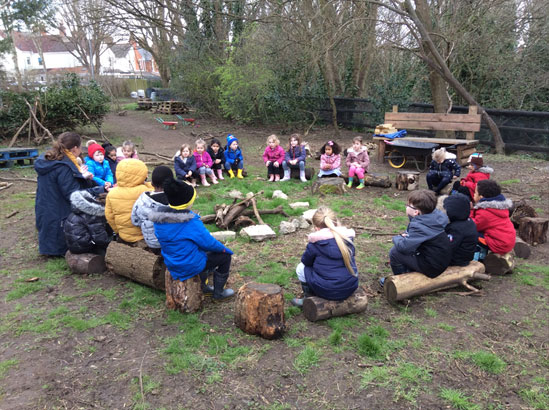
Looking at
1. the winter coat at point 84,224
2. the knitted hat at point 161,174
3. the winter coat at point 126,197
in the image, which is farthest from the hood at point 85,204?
the knitted hat at point 161,174

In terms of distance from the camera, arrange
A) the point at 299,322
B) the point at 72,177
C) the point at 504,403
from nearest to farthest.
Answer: the point at 504,403 < the point at 299,322 < the point at 72,177

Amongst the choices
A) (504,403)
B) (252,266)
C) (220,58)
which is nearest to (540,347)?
(504,403)

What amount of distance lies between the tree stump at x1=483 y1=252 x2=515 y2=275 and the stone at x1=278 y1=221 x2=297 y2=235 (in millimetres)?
2813

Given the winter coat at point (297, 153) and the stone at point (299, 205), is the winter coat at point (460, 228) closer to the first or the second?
the stone at point (299, 205)

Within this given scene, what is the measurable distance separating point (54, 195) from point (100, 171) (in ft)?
5.84

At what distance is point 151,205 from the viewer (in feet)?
16.0

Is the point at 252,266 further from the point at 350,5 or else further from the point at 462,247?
the point at 350,5

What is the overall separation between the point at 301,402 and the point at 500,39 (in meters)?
15.6

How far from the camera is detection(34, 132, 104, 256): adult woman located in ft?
18.2

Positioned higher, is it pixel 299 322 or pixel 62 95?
pixel 62 95

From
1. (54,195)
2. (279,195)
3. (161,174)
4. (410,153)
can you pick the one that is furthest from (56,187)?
(410,153)

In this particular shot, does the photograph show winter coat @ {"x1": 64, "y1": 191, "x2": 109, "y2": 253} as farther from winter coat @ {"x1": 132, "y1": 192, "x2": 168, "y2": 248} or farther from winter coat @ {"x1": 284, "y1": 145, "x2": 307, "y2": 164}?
winter coat @ {"x1": 284, "y1": 145, "x2": 307, "y2": 164}

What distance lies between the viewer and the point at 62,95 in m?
14.5

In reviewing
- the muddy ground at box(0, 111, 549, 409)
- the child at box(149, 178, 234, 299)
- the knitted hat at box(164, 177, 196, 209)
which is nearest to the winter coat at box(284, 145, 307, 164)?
the muddy ground at box(0, 111, 549, 409)
